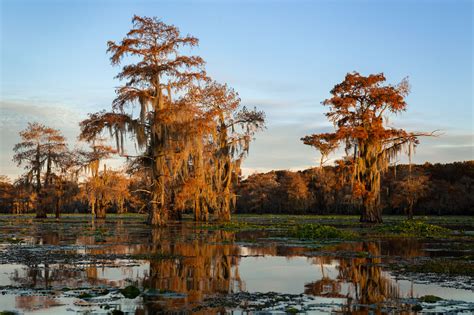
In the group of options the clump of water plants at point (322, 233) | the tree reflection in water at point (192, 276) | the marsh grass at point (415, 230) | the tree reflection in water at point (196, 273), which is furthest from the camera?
the marsh grass at point (415, 230)

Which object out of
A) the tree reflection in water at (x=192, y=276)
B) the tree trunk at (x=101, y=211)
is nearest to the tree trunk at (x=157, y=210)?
the tree reflection in water at (x=192, y=276)

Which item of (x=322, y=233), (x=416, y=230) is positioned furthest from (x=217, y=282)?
(x=416, y=230)

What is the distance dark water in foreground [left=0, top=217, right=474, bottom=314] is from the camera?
762 centimetres

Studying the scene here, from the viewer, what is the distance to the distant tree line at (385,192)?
2736 inches

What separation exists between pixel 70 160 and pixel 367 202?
3178 centimetres

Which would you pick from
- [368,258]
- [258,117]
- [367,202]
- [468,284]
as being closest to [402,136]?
[367,202]

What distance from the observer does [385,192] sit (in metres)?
79.2

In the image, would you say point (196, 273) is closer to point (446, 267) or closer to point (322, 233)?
point (446, 267)

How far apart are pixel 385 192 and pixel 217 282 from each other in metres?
73.1

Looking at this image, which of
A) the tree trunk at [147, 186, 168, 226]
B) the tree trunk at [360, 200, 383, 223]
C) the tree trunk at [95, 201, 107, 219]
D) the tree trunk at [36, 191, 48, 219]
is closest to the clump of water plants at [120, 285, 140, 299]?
the tree trunk at [147, 186, 168, 226]

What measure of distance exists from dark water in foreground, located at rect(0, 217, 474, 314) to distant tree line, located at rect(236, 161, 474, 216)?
4180 cm

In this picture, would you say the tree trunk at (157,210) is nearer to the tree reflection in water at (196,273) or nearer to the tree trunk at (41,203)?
the tree reflection in water at (196,273)

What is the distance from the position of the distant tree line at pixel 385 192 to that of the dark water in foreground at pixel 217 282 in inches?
1646

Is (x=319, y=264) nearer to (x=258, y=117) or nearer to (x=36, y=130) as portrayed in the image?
(x=258, y=117)
